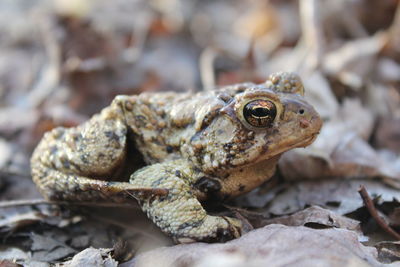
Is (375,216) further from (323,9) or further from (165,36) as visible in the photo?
(165,36)

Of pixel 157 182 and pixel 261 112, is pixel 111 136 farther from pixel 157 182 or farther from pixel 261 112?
pixel 261 112

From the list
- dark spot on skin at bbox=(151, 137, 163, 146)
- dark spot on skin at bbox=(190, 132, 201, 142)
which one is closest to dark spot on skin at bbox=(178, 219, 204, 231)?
dark spot on skin at bbox=(190, 132, 201, 142)

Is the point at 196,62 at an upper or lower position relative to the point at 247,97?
upper

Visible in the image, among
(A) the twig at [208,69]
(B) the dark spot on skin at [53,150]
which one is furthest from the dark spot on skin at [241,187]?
(A) the twig at [208,69]

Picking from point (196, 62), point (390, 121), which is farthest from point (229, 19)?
point (390, 121)

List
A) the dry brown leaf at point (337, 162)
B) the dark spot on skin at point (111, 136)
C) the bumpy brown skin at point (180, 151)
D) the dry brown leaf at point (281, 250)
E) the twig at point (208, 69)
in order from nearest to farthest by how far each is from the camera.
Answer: the dry brown leaf at point (281, 250)
the bumpy brown skin at point (180, 151)
the dark spot on skin at point (111, 136)
the dry brown leaf at point (337, 162)
the twig at point (208, 69)

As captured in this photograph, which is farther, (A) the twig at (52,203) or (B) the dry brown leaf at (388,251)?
(A) the twig at (52,203)

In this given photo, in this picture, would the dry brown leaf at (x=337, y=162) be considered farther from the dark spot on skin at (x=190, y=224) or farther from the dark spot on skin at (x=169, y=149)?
the dark spot on skin at (x=190, y=224)
